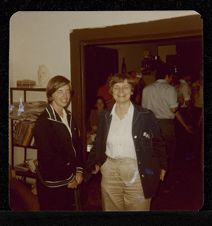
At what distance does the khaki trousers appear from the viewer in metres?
1.99

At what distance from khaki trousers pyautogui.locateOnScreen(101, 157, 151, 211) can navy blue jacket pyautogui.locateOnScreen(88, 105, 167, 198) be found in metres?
0.04

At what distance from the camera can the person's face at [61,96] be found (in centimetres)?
201

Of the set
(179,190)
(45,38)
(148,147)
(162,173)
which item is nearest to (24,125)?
(45,38)

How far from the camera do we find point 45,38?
79.4 inches

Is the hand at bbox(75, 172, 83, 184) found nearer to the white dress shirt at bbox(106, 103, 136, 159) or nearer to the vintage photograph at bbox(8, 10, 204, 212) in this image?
the vintage photograph at bbox(8, 10, 204, 212)

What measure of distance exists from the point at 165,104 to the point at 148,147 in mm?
277

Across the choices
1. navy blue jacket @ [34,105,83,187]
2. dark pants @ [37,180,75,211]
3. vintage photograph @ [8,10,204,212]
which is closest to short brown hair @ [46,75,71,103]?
vintage photograph @ [8,10,204,212]

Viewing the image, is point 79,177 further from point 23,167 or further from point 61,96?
point 61,96

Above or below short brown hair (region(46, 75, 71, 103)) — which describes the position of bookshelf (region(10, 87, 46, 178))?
below

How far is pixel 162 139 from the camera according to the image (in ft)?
6.52

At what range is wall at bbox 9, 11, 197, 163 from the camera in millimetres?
2000

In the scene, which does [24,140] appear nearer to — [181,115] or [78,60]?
[78,60]

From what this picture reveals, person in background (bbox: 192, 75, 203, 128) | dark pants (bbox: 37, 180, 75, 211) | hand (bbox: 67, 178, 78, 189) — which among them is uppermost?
person in background (bbox: 192, 75, 203, 128)

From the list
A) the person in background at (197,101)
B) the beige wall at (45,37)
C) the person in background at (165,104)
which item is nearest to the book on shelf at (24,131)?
the beige wall at (45,37)
